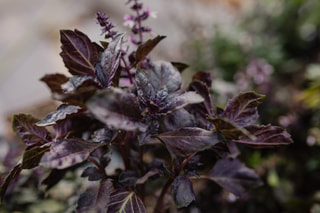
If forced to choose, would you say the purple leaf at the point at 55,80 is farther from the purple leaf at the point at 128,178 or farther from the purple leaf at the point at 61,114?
the purple leaf at the point at 128,178

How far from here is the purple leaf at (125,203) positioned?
1.85 feet

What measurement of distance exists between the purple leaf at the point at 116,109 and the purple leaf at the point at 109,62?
3.5 inches

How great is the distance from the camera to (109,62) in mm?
560

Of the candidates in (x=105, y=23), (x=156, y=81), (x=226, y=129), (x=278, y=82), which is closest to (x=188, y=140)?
(x=226, y=129)

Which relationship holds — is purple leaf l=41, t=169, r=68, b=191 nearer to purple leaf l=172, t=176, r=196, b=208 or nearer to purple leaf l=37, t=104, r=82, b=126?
purple leaf l=37, t=104, r=82, b=126

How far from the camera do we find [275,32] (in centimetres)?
233

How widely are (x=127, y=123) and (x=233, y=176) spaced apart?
1.26ft

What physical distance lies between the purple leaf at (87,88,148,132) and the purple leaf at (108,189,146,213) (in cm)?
19

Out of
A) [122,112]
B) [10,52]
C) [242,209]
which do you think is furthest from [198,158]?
[10,52]

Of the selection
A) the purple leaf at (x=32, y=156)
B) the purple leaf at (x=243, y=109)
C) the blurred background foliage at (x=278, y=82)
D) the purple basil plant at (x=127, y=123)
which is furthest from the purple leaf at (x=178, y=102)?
the blurred background foliage at (x=278, y=82)

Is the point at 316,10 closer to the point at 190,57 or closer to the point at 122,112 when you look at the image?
the point at 190,57

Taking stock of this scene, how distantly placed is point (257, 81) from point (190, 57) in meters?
0.82

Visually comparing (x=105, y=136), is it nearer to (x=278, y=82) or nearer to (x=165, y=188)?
(x=165, y=188)

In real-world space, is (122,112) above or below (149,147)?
above
